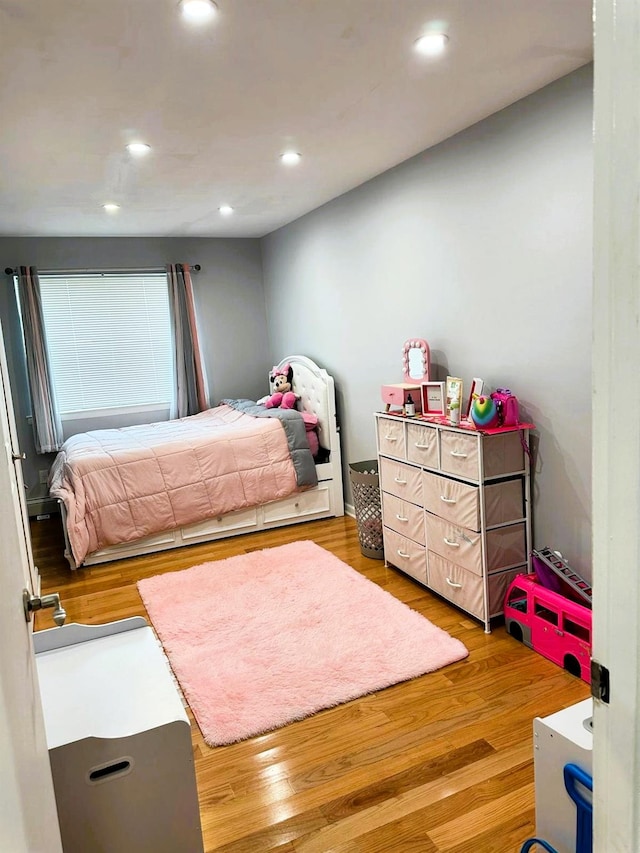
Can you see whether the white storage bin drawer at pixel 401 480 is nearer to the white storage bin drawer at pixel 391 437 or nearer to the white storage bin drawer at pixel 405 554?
the white storage bin drawer at pixel 391 437

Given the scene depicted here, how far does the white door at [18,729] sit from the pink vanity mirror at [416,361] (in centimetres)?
262

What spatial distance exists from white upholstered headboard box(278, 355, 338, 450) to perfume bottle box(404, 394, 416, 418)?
1.32m

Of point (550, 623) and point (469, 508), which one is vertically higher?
point (469, 508)

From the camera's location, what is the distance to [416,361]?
3.51 meters

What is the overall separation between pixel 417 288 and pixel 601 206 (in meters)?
2.94

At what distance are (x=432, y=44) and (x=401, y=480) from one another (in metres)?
2.09

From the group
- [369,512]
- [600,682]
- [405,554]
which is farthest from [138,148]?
[600,682]

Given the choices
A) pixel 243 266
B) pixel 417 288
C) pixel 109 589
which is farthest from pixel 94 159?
pixel 243 266

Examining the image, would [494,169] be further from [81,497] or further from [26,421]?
[26,421]

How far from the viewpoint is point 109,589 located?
3.66 meters

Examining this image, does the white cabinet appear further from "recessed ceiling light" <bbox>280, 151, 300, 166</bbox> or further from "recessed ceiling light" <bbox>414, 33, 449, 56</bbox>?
"recessed ceiling light" <bbox>280, 151, 300, 166</bbox>

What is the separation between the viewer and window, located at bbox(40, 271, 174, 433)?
5.41m

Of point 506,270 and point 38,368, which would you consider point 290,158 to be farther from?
point 38,368

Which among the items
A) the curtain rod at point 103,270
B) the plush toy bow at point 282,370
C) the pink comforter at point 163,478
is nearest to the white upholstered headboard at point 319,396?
the plush toy bow at point 282,370
